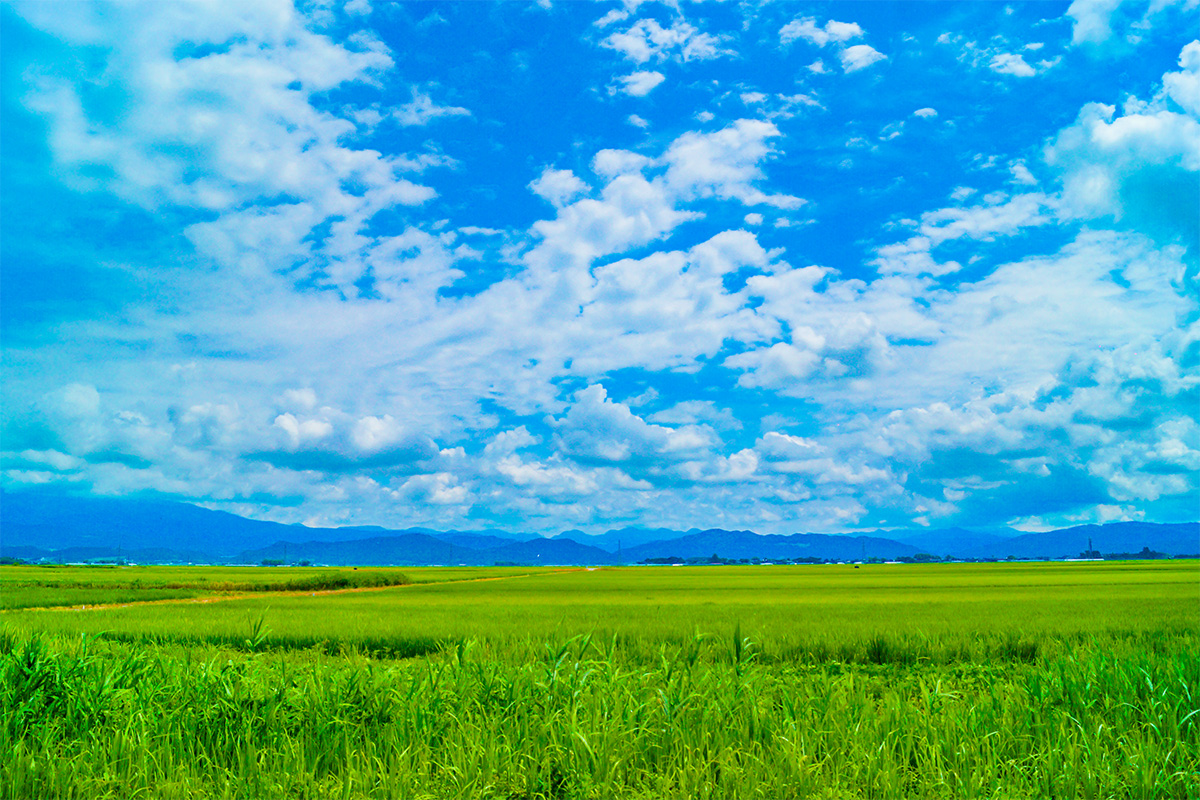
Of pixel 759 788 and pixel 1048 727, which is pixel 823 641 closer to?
pixel 1048 727

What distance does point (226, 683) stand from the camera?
7.42m

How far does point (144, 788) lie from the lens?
19.1ft

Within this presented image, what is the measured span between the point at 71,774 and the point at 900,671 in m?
13.3

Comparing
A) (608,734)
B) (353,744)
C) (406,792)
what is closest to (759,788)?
(608,734)

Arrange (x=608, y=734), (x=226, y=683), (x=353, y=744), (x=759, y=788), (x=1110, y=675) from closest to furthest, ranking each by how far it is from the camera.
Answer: (x=759, y=788), (x=608, y=734), (x=353, y=744), (x=226, y=683), (x=1110, y=675)

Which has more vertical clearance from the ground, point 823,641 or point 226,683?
point 226,683

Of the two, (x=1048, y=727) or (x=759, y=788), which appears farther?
(x=1048, y=727)

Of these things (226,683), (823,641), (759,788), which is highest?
(226,683)

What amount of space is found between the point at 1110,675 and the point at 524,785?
7717 mm

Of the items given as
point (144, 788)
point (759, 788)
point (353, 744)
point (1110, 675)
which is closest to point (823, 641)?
point (1110, 675)

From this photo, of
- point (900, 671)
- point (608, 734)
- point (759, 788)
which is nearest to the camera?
point (759, 788)

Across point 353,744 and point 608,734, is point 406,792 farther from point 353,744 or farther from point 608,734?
point 608,734

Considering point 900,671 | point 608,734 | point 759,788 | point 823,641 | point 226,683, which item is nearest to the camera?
point 759,788

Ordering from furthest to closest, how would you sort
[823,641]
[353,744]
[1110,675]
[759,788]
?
1. [823,641]
2. [1110,675]
3. [353,744]
4. [759,788]
